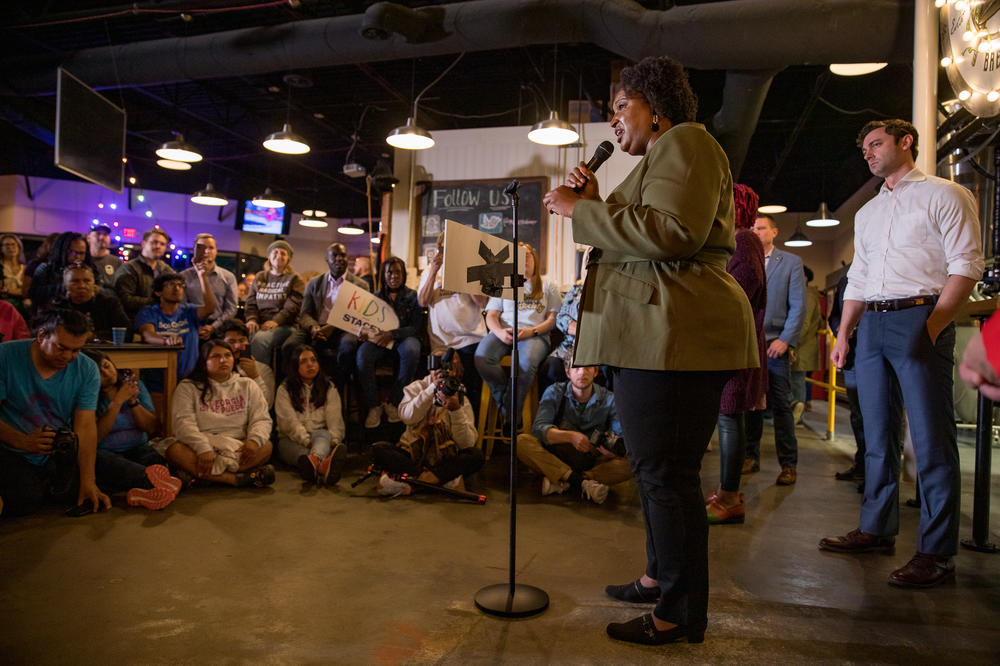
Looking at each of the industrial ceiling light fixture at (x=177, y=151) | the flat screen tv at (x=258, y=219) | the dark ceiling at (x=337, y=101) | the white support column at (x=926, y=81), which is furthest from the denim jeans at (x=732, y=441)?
the flat screen tv at (x=258, y=219)

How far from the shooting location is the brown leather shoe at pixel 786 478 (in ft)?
12.5

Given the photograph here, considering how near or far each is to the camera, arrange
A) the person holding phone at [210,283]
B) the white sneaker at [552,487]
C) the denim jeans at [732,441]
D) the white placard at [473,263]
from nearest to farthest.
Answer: the white placard at [473,263]
the denim jeans at [732,441]
the white sneaker at [552,487]
the person holding phone at [210,283]

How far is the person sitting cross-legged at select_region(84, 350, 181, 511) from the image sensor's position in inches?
125

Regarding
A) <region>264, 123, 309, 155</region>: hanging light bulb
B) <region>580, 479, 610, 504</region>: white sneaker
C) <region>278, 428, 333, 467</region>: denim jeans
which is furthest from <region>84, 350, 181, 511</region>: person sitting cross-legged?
<region>264, 123, 309, 155</region>: hanging light bulb

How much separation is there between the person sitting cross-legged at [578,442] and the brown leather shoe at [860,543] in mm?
1056

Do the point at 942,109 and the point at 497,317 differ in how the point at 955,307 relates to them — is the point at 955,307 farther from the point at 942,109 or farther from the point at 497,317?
the point at 942,109

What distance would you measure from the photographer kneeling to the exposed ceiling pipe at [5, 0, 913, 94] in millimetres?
2919

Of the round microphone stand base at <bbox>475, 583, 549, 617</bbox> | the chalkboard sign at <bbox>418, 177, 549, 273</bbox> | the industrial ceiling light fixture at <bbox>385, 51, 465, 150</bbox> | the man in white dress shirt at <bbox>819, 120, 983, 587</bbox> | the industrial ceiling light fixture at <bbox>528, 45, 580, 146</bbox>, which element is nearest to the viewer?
the round microphone stand base at <bbox>475, 583, 549, 617</bbox>

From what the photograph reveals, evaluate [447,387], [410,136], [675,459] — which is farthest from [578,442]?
[410,136]

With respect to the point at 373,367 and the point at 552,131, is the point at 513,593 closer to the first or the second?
the point at 373,367

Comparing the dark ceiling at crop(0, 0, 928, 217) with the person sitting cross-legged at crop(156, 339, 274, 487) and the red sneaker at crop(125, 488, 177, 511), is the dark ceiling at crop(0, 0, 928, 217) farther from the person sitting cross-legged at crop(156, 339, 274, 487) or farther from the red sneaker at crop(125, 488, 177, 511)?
the red sneaker at crop(125, 488, 177, 511)

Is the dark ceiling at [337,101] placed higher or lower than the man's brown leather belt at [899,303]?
higher

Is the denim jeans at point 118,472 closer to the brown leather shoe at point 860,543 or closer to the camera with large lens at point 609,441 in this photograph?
the camera with large lens at point 609,441

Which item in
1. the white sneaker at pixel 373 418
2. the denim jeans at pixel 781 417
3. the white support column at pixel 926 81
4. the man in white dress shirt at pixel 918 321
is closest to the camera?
the man in white dress shirt at pixel 918 321
